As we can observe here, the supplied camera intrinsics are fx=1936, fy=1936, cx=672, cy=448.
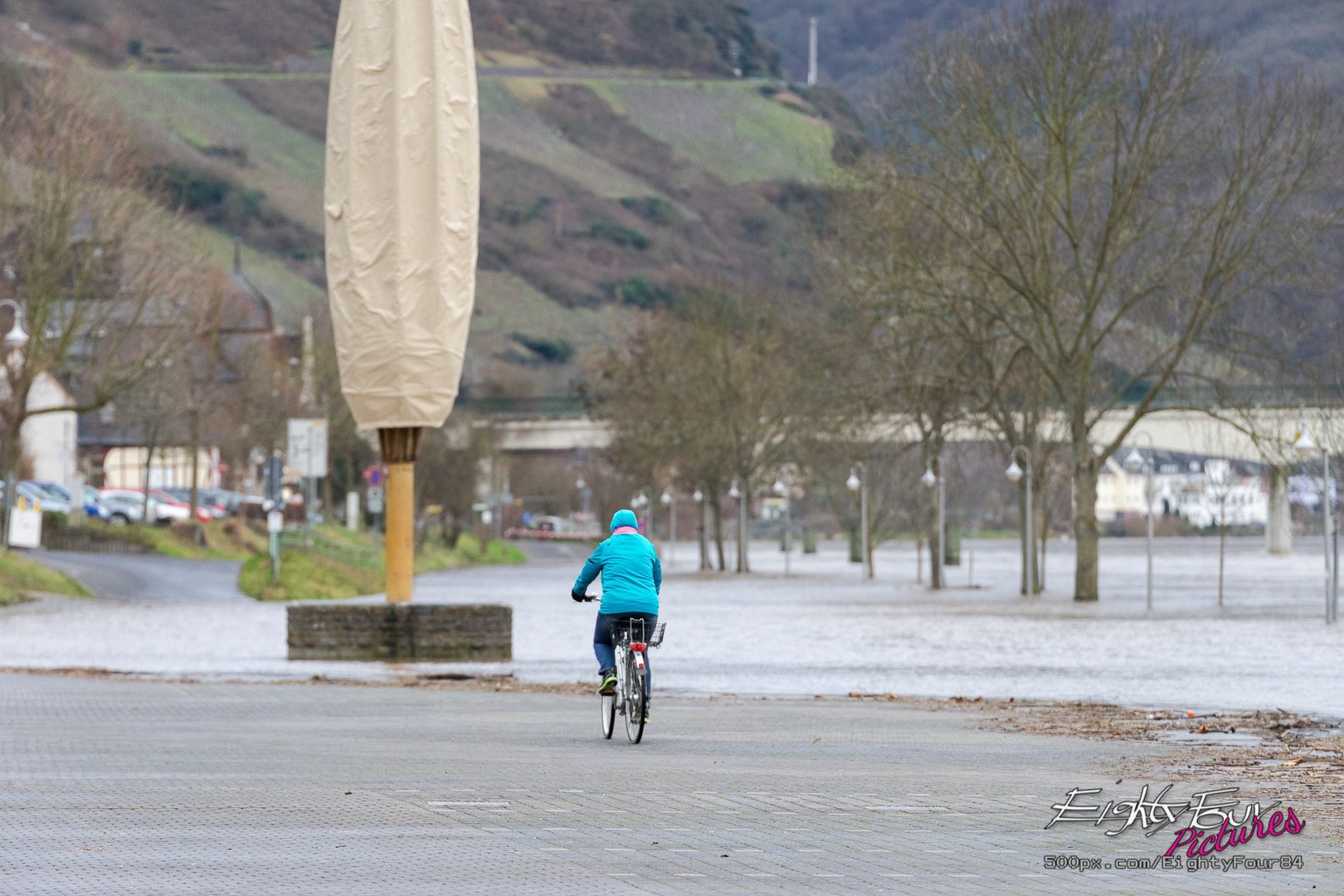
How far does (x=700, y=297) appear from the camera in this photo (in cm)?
7438

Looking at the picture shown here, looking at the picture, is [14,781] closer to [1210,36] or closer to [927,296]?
[927,296]

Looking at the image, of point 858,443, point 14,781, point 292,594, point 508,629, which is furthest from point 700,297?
point 14,781

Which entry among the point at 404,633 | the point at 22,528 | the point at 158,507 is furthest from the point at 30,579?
the point at 158,507

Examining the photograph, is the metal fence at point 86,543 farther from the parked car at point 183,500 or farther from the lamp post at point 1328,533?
the lamp post at point 1328,533

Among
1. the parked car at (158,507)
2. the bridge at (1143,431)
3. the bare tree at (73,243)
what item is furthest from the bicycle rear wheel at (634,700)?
the parked car at (158,507)

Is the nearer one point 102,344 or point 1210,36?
point 1210,36

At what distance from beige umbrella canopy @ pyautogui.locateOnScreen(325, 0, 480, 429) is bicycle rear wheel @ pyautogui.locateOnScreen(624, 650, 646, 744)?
1193 centimetres

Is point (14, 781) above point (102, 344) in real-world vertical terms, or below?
below

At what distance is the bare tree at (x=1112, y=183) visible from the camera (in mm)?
39062

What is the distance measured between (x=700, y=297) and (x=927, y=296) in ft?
113

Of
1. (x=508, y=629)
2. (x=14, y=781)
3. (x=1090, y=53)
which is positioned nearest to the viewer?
(x=14, y=781)

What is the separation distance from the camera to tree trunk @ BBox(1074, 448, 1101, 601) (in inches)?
1614

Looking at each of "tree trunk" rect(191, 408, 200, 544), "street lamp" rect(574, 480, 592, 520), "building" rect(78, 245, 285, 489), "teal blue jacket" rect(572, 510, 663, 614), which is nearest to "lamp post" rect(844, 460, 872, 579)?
"tree trunk" rect(191, 408, 200, 544)

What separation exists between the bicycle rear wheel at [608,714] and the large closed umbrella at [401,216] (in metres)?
11.2
